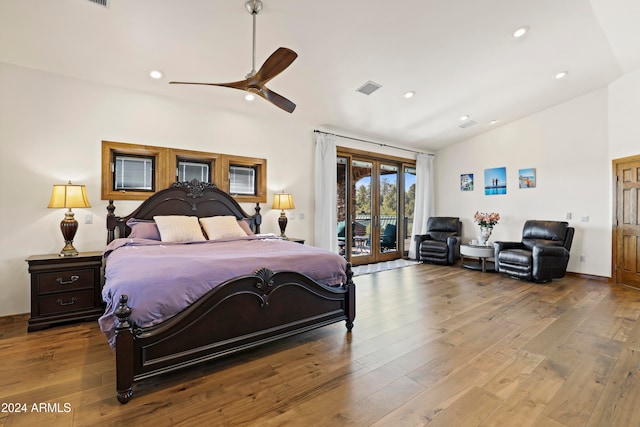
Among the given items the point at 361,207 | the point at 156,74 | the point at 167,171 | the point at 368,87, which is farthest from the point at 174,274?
the point at 361,207

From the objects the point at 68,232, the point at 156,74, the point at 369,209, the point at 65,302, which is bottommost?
the point at 65,302

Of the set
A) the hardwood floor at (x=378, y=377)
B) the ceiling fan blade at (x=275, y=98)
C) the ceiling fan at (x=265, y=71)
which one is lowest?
the hardwood floor at (x=378, y=377)

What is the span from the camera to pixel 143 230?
3.53 metres

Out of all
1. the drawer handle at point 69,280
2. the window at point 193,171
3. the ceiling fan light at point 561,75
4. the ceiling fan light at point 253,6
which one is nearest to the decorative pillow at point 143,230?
the drawer handle at point 69,280

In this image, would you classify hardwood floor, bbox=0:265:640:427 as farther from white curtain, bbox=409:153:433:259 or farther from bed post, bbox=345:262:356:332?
white curtain, bbox=409:153:433:259

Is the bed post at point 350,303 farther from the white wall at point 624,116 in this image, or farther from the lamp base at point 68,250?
the white wall at point 624,116

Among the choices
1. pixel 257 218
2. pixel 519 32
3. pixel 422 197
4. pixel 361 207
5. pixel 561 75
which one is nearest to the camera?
pixel 519 32

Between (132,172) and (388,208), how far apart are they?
5.19 m

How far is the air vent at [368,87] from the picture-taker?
4.25 m

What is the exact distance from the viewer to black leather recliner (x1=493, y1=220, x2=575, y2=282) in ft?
15.7

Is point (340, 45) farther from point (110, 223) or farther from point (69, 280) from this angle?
point (69, 280)

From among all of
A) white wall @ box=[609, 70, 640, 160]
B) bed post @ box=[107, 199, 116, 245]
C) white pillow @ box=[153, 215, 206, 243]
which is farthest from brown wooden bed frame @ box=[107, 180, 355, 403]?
white wall @ box=[609, 70, 640, 160]

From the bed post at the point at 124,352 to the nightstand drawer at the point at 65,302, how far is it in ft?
6.28

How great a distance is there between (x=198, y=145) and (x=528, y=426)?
15.1 ft
